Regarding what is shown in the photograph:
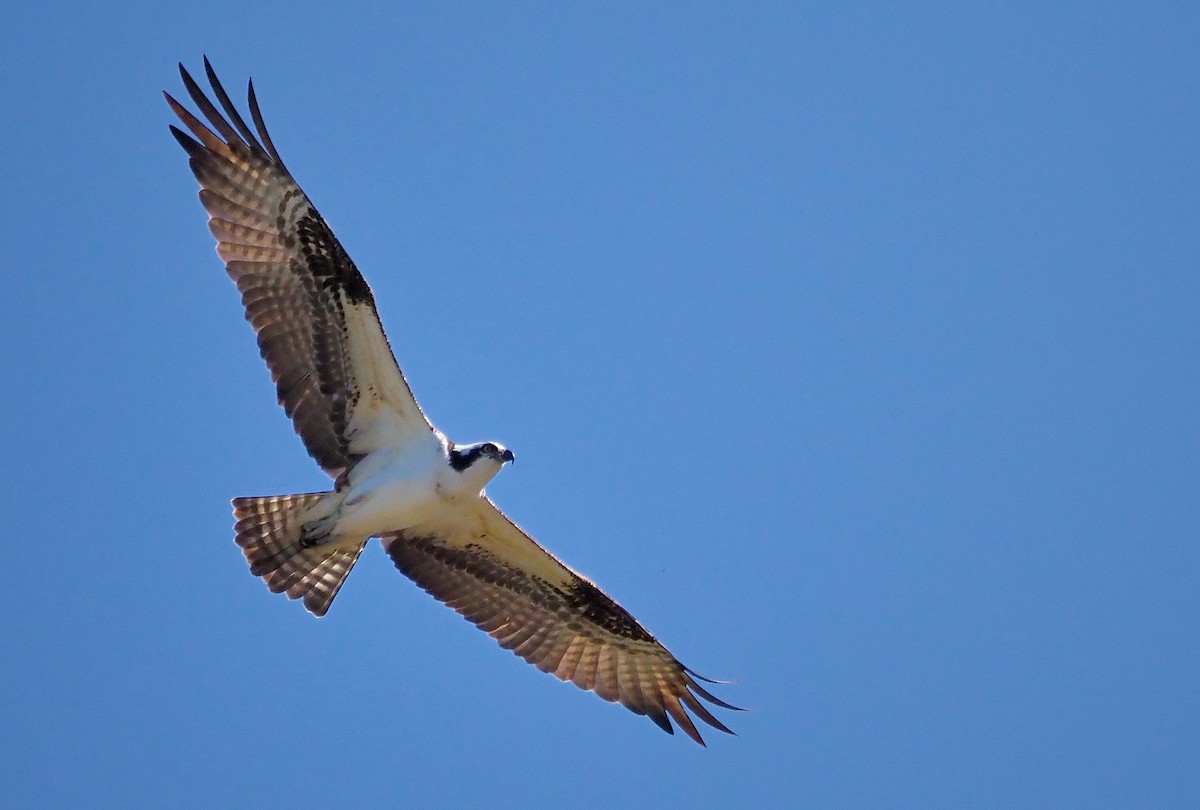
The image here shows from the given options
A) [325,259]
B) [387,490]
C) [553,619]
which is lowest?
[387,490]

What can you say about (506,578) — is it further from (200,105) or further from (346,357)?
(200,105)

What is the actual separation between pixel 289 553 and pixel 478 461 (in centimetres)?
167

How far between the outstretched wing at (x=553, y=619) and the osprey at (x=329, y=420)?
0.03 metres

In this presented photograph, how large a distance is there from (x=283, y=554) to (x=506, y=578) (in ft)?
6.50

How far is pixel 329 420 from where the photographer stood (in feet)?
39.4

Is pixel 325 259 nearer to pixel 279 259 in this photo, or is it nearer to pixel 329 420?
pixel 279 259

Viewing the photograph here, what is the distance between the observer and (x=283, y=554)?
12.0 metres

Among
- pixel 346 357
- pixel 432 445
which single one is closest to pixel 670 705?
pixel 432 445

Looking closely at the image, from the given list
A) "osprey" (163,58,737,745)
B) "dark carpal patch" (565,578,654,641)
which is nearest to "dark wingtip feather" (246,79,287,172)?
"osprey" (163,58,737,745)

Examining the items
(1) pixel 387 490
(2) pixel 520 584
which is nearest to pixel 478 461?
(1) pixel 387 490

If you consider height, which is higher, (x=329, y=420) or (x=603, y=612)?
(x=603, y=612)

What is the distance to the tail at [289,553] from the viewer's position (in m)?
11.9

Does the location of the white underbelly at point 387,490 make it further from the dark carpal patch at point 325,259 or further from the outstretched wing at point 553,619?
the dark carpal patch at point 325,259

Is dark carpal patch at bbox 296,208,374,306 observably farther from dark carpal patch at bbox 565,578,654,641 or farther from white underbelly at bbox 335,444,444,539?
dark carpal patch at bbox 565,578,654,641
